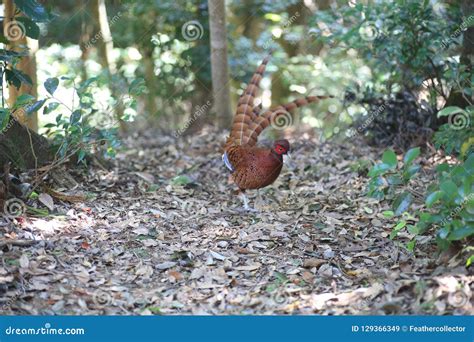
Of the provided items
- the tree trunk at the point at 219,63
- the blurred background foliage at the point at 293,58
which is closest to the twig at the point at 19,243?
the blurred background foliage at the point at 293,58

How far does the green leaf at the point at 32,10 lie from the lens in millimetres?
4133

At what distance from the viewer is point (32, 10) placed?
416 centimetres

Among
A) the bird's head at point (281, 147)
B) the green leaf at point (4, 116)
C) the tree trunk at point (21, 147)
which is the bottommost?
the bird's head at point (281, 147)

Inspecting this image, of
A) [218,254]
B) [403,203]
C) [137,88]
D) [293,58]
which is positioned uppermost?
[293,58]

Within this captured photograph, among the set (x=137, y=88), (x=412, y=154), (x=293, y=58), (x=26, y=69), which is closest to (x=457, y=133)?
(x=412, y=154)

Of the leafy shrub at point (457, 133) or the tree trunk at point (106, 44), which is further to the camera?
the tree trunk at point (106, 44)

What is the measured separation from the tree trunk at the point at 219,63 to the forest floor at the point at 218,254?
172 cm

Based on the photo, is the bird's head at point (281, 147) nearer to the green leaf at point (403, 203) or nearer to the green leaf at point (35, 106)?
the green leaf at point (403, 203)

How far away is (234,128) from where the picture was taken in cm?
558

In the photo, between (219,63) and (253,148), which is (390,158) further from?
(219,63)

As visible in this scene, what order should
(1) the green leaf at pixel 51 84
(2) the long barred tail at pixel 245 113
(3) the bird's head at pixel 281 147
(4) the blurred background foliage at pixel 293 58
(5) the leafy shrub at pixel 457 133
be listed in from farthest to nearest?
→ (4) the blurred background foliage at pixel 293 58 < (2) the long barred tail at pixel 245 113 < (3) the bird's head at pixel 281 147 < (5) the leafy shrub at pixel 457 133 < (1) the green leaf at pixel 51 84

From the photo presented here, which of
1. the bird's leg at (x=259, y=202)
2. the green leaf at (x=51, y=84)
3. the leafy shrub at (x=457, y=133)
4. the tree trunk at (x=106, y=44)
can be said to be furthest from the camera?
the tree trunk at (x=106, y=44)

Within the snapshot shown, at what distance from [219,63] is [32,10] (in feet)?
10.8

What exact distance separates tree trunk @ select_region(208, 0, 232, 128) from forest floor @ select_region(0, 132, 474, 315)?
1.72 m
